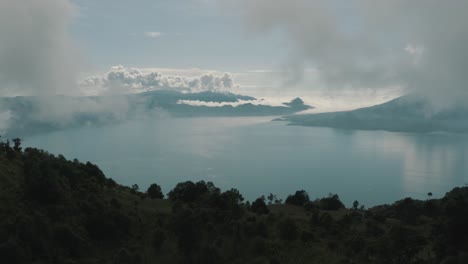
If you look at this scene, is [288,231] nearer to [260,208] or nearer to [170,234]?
[170,234]

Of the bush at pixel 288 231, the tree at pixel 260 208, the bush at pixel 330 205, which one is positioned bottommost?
the bush at pixel 330 205

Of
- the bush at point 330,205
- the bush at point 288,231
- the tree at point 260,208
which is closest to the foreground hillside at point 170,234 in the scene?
the bush at point 288,231

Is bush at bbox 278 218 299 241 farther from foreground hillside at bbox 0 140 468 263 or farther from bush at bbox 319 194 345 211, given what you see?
bush at bbox 319 194 345 211

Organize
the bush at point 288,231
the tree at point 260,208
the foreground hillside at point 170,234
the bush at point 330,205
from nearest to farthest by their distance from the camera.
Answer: the foreground hillside at point 170,234 < the bush at point 288,231 < the tree at point 260,208 < the bush at point 330,205

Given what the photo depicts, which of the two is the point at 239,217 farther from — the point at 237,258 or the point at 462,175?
the point at 462,175

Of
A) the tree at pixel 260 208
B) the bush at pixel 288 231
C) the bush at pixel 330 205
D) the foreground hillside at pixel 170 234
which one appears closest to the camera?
the foreground hillside at pixel 170 234

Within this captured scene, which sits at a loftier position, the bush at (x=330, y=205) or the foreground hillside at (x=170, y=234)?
the foreground hillside at (x=170, y=234)

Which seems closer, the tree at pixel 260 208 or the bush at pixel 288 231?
the bush at pixel 288 231

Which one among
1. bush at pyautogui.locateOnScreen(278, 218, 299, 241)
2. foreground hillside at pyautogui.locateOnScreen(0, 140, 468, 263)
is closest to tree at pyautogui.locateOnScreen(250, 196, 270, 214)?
foreground hillside at pyautogui.locateOnScreen(0, 140, 468, 263)

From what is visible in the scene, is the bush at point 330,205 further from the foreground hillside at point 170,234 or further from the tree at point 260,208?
the foreground hillside at point 170,234

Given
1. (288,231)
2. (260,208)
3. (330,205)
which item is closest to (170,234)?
(288,231)
